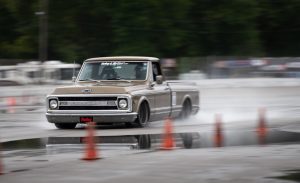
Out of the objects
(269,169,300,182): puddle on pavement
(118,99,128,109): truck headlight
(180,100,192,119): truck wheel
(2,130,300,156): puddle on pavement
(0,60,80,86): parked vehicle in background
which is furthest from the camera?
(0,60,80,86): parked vehicle in background

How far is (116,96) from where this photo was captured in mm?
16781

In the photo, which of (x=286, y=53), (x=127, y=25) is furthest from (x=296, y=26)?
(x=127, y=25)

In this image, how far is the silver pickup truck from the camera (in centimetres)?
1686

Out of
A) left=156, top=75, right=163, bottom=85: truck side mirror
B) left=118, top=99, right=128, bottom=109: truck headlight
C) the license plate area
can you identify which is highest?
left=156, top=75, right=163, bottom=85: truck side mirror

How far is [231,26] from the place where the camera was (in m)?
72.1

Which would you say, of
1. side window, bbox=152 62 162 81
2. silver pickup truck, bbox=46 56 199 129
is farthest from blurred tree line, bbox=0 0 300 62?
silver pickup truck, bbox=46 56 199 129

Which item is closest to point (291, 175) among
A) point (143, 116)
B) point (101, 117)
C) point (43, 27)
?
point (101, 117)

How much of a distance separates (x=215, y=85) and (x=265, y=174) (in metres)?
34.7

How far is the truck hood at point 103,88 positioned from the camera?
16.9 meters

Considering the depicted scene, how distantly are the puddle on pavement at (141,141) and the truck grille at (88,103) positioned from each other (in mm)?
1589

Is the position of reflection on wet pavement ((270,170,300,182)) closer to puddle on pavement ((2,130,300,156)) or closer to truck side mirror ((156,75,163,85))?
puddle on pavement ((2,130,300,156))

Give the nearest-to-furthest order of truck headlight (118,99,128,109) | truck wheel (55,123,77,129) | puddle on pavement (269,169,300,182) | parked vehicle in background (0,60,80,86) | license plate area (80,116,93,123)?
1. puddle on pavement (269,169,300,182)
2. truck headlight (118,99,128,109)
3. license plate area (80,116,93,123)
4. truck wheel (55,123,77,129)
5. parked vehicle in background (0,60,80,86)

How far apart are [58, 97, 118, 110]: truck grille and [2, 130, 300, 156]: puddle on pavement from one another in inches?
62.6

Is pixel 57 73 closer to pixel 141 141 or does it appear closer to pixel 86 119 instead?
pixel 86 119
